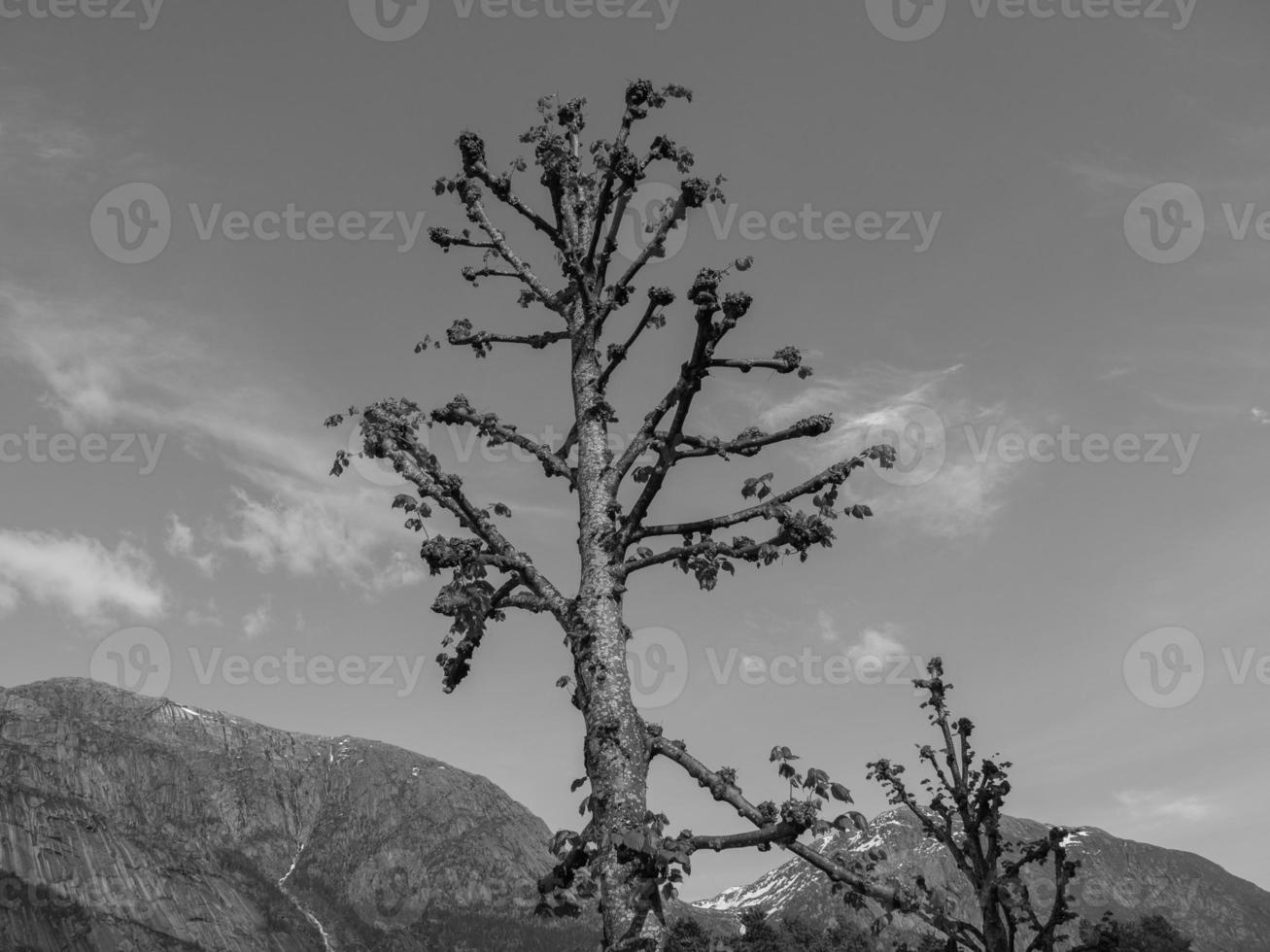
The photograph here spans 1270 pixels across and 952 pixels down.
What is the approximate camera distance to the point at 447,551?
838 cm

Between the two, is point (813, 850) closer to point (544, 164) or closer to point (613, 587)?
point (613, 587)

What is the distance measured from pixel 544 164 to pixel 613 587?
18.4ft

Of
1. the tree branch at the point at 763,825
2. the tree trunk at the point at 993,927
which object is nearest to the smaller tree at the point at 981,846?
the tree trunk at the point at 993,927

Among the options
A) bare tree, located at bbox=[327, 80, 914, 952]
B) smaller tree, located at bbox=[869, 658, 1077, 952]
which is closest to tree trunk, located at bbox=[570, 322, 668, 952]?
bare tree, located at bbox=[327, 80, 914, 952]

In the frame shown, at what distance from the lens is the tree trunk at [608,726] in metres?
6.52

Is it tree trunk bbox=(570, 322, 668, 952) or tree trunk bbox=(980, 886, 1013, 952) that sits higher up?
tree trunk bbox=(570, 322, 668, 952)

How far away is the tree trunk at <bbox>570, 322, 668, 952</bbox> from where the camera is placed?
257 inches

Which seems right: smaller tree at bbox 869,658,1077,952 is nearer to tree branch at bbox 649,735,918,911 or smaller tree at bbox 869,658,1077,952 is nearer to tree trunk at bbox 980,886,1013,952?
tree trunk at bbox 980,886,1013,952

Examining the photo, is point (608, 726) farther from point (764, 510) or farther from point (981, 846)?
point (981, 846)

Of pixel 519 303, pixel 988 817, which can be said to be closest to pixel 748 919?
pixel 988 817

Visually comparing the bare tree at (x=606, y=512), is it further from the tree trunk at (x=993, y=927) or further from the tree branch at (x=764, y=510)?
the tree trunk at (x=993, y=927)

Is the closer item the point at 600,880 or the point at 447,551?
the point at 600,880

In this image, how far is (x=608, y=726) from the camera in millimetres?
7309

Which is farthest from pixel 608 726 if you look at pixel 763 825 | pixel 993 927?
pixel 993 927
